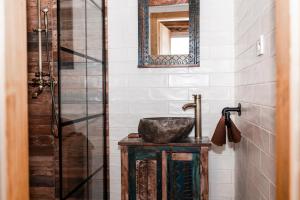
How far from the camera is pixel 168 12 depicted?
264 centimetres

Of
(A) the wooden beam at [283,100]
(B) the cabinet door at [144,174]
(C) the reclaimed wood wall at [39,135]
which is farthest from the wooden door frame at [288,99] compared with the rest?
(C) the reclaimed wood wall at [39,135]

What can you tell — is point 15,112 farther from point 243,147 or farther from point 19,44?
point 243,147

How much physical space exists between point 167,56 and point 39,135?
124 centimetres

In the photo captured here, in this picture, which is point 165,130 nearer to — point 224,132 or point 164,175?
point 164,175

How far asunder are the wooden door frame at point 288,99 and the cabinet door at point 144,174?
4.29 ft

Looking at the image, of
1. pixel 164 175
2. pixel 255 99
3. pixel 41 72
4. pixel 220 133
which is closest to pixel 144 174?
pixel 164 175

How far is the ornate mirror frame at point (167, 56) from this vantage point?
8.54 ft

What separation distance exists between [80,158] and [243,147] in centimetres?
115

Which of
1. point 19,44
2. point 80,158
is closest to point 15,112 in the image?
point 19,44

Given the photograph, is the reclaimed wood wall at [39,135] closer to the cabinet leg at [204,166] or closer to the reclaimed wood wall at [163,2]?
the reclaimed wood wall at [163,2]

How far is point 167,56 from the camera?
2.64 metres

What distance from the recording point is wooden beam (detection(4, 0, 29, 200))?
936mm

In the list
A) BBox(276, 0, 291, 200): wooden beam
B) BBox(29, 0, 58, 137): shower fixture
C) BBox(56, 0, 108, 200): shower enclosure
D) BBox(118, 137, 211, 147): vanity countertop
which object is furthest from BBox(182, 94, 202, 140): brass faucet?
BBox(276, 0, 291, 200): wooden beam

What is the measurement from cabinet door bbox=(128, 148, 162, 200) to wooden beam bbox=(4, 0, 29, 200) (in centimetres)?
127
